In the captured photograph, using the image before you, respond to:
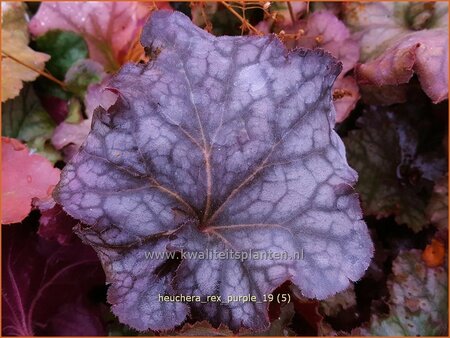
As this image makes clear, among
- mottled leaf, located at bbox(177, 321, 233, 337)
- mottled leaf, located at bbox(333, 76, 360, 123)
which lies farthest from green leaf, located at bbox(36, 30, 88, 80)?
mottled leaf, located at bbox(177, 321, 233, 337)

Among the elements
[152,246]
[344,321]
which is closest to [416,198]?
[344,321]

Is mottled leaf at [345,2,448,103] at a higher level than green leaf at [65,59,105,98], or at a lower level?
higher

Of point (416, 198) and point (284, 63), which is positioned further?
point (416, 198)

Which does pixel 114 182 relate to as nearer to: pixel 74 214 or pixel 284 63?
pixel 74 214

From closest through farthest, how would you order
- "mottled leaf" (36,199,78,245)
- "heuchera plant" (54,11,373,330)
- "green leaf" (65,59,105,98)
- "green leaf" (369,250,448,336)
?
"heuchera plant" (54,11,373,330)
"mottled leaf" (36,199,78,245)
"green leaf" (369,250,448,336)
"green leaf" (65,59,105,98)

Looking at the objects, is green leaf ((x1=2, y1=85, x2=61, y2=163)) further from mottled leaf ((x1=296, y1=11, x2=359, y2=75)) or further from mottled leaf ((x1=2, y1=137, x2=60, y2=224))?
mottled leaf ((x1=296, y1=11, x2=359, y2=75))

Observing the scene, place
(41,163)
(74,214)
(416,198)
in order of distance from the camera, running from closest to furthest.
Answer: (74,214) → (41,163) → (416,198)
